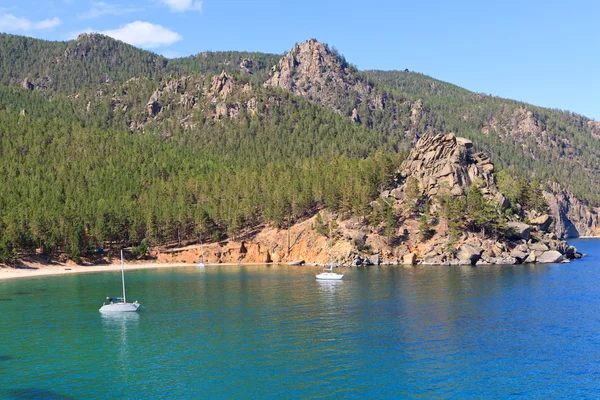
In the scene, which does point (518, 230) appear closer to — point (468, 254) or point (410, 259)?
point (468, 254)

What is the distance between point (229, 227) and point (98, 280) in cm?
5317

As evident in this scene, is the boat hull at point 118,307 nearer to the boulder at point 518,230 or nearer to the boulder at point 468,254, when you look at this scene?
the boulder at point 468,254

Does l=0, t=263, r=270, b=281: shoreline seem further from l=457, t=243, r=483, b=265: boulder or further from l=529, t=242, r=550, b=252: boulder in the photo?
l=529, t=242, r=550, b=252: boulder

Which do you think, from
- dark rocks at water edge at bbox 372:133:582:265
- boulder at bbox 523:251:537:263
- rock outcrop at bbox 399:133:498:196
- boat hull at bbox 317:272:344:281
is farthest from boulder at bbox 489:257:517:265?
boat hull at bbox 317:272:344:281

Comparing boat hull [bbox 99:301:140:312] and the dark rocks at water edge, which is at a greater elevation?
the dark rocks at water edge

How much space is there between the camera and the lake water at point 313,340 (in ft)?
188

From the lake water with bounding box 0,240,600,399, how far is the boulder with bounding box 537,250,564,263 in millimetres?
36915

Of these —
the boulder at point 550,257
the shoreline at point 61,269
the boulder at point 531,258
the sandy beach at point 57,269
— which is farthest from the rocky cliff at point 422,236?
the sandy beach at point 57,269

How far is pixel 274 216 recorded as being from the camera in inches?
7283

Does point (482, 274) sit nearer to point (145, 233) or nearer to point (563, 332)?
point (563, 332)

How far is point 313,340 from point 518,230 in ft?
375

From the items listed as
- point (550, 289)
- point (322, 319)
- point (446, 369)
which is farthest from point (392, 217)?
point (446, 369)

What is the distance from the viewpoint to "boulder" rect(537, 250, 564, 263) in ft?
533

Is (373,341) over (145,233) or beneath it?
beneath
